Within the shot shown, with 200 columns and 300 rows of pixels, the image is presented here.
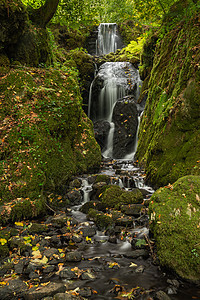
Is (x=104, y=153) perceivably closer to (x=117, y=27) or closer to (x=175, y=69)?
(x=175, y=69)

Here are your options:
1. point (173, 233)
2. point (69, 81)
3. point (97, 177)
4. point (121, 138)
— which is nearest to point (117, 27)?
point (121, 138)

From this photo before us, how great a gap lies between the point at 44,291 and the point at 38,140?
13.4ft

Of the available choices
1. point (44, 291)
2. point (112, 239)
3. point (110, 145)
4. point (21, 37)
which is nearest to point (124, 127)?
point (110, 145)

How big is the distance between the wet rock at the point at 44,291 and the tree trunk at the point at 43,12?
368 inches

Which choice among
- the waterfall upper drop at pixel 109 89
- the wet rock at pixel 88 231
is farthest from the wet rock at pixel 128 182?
the waterfall upper drop at pixel 109 89

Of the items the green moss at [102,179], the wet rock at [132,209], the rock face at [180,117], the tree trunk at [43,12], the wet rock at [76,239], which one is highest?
the tree trunk at [43,12]

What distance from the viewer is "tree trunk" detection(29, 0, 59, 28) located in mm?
8625

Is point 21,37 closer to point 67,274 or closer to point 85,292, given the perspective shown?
point 67,274

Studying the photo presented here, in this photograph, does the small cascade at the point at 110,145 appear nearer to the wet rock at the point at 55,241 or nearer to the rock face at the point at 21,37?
the rock face at the point at 21,37

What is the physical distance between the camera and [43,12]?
8.73 meters

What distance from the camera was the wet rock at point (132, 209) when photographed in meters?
5.21

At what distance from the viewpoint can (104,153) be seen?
13102 mm

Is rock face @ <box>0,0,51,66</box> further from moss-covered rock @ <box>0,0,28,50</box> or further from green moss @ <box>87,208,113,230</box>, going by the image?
green moss @ <box>87,208,113,230</box>

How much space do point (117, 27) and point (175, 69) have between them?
64.6ft
